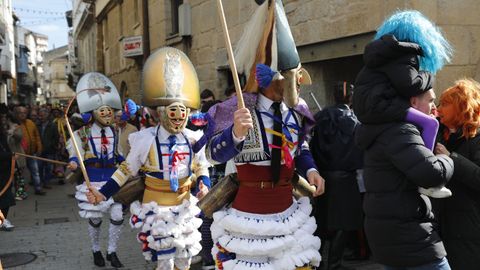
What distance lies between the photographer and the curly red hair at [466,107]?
114 inches

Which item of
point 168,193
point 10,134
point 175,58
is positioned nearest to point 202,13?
point 10,134

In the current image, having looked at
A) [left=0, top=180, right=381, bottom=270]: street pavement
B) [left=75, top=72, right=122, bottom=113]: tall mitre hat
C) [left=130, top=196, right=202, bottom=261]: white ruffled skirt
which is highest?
[left=75, top=72, right=122, bottom=113]: tall mitre hat

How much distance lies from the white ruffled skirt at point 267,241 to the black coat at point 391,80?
85 cm

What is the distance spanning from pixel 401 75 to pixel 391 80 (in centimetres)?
6

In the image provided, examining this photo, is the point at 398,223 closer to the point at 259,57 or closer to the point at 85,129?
the point at 259,57

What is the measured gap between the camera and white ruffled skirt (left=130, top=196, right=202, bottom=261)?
4.03 metres

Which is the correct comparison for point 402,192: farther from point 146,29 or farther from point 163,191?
point 146,29

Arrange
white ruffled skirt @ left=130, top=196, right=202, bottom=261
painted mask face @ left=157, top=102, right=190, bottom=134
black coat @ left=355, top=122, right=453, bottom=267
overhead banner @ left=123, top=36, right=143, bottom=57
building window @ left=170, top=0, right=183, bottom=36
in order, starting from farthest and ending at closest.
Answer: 1. overhead banner @ left=123, top=36, right=143, bottom=57
2. building window @ left=170, top=0, right=183, bottom=36
3. painted mask face @ left=157, top=102, right=190, bottom=134
4. white ruffled skirt @ left=130, top=196, right=202, bottom=261
5. black coat @ left=355, top=122, right=453, bottom=267

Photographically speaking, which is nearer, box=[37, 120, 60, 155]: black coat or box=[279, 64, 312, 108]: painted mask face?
box=[279, 64, 312, 108]: painted mask face

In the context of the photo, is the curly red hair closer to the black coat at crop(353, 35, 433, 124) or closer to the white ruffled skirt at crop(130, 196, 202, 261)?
the black coat at crop(353, 35, 433, 124)

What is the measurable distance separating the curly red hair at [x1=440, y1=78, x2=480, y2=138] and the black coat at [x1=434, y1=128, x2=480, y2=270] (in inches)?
3.1

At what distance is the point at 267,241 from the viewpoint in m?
2.90

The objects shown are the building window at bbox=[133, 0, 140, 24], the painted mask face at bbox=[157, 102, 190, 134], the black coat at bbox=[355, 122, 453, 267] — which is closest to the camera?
the black coat at bbox=[355, 122, 453, 267]

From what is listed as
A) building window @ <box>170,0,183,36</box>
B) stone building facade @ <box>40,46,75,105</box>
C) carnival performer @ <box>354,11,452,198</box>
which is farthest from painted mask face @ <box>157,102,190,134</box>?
stone building facade @ <box>40,46,75,105</box>
